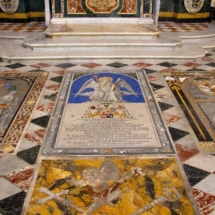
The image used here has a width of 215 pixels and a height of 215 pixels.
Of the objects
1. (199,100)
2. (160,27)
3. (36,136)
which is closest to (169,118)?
(199,100)

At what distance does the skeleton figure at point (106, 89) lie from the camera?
183 inches

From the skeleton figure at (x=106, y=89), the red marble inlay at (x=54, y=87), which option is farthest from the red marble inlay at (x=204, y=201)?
the red marble inlay at (x=54, y=87)

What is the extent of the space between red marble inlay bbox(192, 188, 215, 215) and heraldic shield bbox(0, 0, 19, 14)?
29.8ft

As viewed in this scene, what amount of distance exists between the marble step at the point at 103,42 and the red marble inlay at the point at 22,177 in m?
4.61

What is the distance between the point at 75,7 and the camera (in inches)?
341

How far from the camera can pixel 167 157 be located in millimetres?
3182

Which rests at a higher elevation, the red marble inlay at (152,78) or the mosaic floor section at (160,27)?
the mosaic floor section at (160,27)

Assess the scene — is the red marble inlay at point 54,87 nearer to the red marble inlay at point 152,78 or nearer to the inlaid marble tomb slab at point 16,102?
the inlaid marble tomb slab at point 16,102

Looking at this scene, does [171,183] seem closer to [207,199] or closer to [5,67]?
[207,199]

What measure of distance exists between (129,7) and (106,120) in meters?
5.67

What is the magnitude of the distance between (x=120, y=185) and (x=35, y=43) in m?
5.20

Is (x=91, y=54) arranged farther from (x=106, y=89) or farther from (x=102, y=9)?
(x=102, y=9)

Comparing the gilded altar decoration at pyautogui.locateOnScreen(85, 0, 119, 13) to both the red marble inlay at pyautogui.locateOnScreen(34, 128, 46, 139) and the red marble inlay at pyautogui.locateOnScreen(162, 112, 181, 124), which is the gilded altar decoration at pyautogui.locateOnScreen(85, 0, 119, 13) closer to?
the red marble inlay at pyautogui.locateOnScreen(162, 112, 181, 124)

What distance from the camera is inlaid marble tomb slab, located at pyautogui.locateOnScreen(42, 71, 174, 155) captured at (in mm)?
3357
